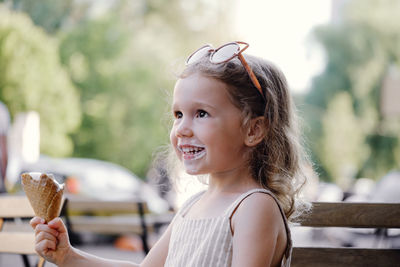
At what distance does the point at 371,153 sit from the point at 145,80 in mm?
11632

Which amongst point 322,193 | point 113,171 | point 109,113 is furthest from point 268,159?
point 109,113

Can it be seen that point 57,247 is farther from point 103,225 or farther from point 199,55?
point 103,225

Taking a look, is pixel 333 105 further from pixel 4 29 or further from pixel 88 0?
pixel 4 29

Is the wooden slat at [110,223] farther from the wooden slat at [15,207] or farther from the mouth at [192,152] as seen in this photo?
the mouth at [192,152]

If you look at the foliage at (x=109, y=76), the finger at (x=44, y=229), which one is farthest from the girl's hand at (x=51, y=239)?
the foliage at (x=109, y=76)

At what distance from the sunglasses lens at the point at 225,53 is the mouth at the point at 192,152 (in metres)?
→ 0.27

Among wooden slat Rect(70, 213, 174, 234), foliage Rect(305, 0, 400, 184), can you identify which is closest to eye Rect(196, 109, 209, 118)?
wooden slat Rect(70, 213, 174, 234)

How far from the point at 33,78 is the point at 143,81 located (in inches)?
250

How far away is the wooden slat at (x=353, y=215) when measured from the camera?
2.33 m

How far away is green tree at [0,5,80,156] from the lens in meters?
15.8

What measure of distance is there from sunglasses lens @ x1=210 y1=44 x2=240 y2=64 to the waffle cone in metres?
0.61

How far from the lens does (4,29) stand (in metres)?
15.9

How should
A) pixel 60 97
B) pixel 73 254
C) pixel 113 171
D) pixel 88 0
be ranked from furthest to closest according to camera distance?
pixel 88 0 < pixel 60 97 < pixel 113 171 < pixel 73 254

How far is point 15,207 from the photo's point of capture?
2664 mm
